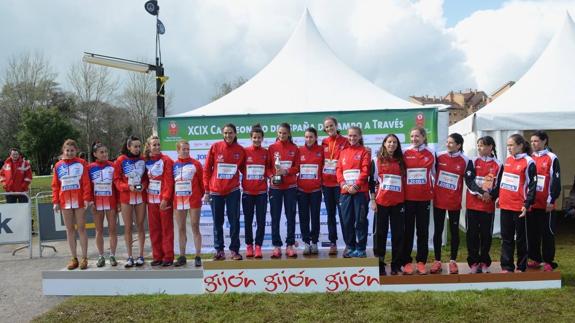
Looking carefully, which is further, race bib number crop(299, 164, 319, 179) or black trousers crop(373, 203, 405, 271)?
race bib number crop(299, 164, 319, 179)

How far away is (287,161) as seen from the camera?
4.96 metres

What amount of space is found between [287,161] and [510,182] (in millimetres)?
2307

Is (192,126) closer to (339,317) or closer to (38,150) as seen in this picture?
(339,317)

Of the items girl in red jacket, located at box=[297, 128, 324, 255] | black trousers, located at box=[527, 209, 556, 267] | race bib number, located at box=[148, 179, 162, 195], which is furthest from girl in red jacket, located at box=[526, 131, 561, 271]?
race bib number, located at box=[148, 179, 162, 195]

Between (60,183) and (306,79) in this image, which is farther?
(306,79)

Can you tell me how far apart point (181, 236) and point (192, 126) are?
1.89 metres

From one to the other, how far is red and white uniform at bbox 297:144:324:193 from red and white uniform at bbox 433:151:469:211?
1253mm

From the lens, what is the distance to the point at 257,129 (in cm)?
500

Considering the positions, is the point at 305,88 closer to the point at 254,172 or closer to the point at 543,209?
the point at 254,172

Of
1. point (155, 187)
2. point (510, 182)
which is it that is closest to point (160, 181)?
point (155, 187)

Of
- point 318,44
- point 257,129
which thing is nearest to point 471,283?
point 257,129

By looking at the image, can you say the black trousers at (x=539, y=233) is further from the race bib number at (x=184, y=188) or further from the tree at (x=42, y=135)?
the tree at (x=42, y=135)

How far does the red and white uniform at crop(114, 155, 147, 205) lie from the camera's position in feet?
16.2

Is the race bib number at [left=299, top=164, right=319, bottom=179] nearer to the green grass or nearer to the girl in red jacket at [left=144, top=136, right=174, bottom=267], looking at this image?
the green grass
